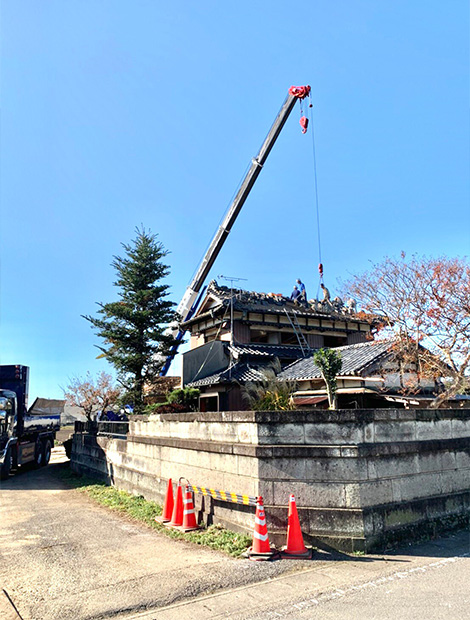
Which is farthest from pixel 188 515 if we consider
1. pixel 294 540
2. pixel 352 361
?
pixel 352 361

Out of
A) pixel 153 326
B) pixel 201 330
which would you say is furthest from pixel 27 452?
pixel 201 330

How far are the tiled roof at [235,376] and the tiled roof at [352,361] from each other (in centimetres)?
114

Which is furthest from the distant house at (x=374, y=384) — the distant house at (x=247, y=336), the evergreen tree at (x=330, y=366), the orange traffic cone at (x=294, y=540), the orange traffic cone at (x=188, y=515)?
the orange traffic cone at (x=294, y=540)

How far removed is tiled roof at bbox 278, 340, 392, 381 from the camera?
566 inches

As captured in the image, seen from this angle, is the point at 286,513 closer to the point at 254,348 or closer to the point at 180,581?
the point at 180,581

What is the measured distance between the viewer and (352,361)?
50.8ft

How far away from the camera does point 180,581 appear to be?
559 centimetres

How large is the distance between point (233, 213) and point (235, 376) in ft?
41.1

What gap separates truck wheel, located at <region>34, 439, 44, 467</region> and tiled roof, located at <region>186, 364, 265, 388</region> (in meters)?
7.91

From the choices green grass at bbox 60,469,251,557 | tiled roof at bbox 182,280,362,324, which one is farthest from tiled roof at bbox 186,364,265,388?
green grass at bbox 60,469,251,557

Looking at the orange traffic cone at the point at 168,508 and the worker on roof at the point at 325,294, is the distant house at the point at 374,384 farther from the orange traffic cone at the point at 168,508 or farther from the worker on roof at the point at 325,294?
the worker on roof at the point at 325,294

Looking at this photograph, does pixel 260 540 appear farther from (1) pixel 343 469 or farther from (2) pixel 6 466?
(2) pixel 6 466

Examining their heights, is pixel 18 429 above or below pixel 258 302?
below

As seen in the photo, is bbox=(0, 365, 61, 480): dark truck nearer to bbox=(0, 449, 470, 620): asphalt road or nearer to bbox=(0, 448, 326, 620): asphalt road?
bbox=(0, 448, 326, 620): asphalt road
